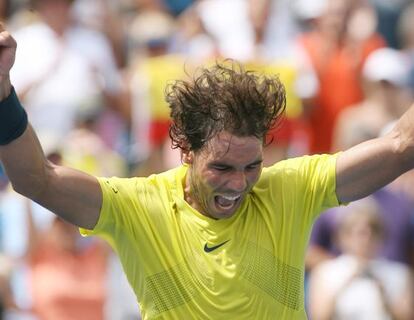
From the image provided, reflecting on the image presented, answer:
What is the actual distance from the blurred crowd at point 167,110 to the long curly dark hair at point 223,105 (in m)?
3.13

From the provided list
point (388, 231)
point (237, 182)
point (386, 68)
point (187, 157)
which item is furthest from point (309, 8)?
point (237, 182)

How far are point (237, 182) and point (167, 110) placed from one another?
508cm

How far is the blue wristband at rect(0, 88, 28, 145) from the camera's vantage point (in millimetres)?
4926

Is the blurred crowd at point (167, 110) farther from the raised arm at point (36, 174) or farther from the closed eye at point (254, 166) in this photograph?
the raised arm at point (36, 174)

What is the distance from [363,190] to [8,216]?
409 cm

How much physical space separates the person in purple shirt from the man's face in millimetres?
3499

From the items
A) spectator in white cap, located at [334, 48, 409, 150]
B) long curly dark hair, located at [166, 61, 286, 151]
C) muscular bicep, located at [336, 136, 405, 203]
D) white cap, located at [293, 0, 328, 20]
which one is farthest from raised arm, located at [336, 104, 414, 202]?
white cap, located at [293, 0, 328, 20]

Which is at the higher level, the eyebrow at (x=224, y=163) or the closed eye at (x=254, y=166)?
the eyebrow at (x=224, y=163)

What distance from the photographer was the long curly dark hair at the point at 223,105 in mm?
5180

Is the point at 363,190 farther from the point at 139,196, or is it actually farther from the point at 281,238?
the point at 139,196

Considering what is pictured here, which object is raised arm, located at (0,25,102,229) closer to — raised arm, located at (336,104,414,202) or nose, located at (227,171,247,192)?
nose, located at (227,171,247,192)

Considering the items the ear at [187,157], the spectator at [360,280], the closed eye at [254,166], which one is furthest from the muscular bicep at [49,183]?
the spectator at [360,280]

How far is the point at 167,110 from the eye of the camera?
33.3 ft

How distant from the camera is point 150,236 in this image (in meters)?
5.26
